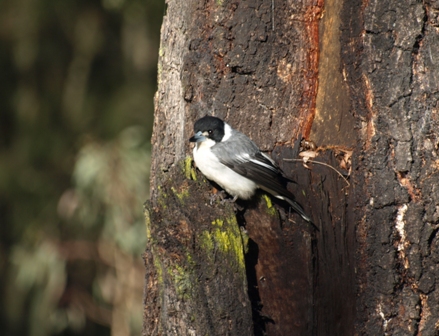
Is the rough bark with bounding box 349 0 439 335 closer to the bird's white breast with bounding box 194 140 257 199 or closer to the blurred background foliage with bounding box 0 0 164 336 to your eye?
the bird's white breast with bounding box 194 140 257 199

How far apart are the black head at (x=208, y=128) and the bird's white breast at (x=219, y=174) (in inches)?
2.8

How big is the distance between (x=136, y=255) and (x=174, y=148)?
2901mm

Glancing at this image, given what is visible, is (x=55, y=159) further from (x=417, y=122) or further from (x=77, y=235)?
(x=417, y=122)

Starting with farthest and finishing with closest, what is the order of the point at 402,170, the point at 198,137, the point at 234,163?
the point at 234,163 < the point at 198,137 < the point at 402,170

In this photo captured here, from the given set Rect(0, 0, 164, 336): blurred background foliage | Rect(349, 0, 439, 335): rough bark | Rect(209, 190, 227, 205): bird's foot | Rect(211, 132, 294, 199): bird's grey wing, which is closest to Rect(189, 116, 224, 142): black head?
Rect(211, 132, 294, 199): bird's grey wing

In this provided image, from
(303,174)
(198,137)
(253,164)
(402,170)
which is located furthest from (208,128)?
(402,170)

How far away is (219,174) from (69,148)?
4.12m

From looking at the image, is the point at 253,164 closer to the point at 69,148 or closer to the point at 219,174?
the point at 219,174

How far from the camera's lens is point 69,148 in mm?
7523

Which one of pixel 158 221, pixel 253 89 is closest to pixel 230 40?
pixel 253 89

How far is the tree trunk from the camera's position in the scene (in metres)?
2.99

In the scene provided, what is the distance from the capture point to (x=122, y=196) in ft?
21.2

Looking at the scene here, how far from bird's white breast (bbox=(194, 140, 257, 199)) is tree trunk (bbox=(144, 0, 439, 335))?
3.1 inches

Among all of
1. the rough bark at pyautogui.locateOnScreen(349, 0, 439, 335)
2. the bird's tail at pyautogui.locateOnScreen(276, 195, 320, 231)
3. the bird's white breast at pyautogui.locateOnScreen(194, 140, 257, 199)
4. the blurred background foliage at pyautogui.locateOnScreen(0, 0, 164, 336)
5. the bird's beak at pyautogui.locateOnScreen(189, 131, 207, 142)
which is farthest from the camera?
the blurred background foliage at pyautogui.locateOnScreen(0, 0, 164, 336)
